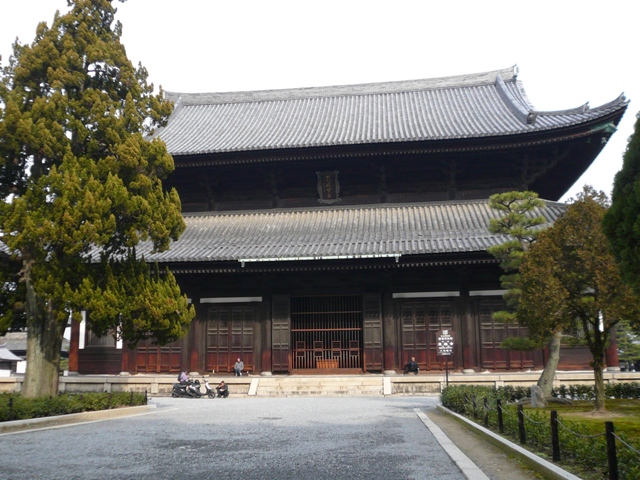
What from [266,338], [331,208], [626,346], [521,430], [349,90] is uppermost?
[349,90]

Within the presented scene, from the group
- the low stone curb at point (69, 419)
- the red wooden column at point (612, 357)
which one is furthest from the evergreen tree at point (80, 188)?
the red wooden column at point (612, 357)

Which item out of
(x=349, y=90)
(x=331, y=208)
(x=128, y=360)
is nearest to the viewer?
(x=128, y=360)

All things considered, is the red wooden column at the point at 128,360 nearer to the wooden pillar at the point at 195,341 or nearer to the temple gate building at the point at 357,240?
the temple gate building at the point at 357,240

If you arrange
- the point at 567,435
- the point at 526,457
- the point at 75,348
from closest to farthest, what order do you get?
the point at 526,457 → the point at 567,435 → the point at 75,348

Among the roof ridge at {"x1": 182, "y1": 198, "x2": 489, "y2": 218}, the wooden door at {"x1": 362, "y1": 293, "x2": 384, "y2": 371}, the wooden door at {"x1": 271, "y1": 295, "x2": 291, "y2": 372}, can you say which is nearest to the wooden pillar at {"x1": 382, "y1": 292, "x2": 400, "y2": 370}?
the wooden door at {"x1": 362, "y1": 293, "x2": 384, "y2": 371}

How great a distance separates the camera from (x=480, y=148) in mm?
24188

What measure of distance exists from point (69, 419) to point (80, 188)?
5.50 meters

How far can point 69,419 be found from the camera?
46.0 ft

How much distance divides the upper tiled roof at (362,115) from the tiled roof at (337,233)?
3.19 metres

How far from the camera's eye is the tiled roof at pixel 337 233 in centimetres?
2256

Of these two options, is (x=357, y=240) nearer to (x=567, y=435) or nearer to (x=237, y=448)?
(x=237, y=448)

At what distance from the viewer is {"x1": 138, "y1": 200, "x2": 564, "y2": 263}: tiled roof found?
22556mm

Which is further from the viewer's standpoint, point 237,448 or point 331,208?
point 331,208

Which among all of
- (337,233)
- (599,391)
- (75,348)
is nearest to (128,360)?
(75,348)
